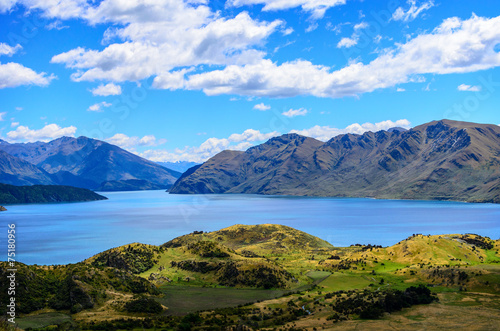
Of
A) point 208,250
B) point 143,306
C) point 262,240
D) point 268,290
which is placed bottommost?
point 268,290

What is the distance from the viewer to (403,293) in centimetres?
8775

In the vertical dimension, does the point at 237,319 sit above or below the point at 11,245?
below

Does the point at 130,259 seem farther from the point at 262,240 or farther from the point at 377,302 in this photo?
the point at 262,240

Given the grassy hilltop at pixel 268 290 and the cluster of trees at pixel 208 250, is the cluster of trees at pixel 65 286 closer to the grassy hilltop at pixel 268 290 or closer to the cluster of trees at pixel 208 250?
the grassy hilltop at pixel 268 290

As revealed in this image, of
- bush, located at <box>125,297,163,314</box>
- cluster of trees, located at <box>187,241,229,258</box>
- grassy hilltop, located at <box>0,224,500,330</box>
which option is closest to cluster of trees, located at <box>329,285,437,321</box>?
grassy hilltop, located at <box>0,224,500,330</box>

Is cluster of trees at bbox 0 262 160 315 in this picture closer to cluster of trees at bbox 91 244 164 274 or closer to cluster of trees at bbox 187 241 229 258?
cluster of trees at bbox 91 244 164 274

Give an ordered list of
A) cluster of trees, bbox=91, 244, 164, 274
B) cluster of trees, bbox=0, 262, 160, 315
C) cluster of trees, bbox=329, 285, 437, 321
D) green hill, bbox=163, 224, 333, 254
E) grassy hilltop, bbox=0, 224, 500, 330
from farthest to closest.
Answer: green hill, bbox=163, 224, 333, 254 < cluster of trees, bbox=91, 244, 164, 274 < cluster of trees, bbox=0, 262, 160, 315 < cluster of trees, bbox=329, 285, 437, 321 < grassy hilltop, bbox=0, 224, 500, 330

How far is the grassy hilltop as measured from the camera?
75750mm

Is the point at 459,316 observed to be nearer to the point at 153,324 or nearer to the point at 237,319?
the point at 237,319

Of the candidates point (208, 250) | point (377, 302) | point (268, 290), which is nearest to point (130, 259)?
point (208, 250)

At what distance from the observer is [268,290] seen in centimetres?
10825

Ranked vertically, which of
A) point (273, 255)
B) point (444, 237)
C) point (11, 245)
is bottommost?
point (273, 255)

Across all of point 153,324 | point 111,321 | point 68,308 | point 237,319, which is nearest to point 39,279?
point 68,308

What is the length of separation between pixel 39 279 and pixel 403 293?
7847 cm
